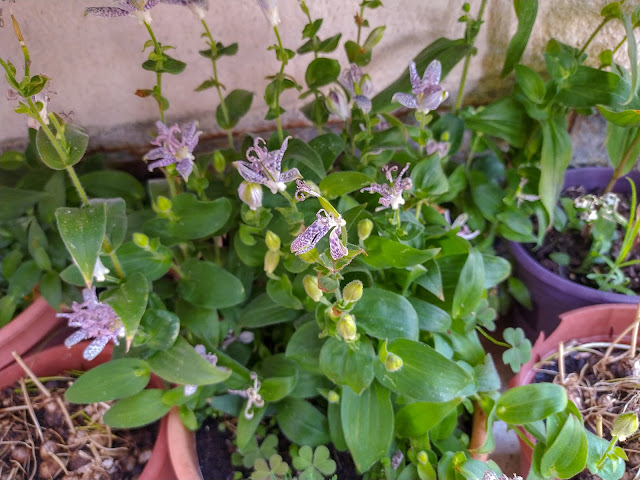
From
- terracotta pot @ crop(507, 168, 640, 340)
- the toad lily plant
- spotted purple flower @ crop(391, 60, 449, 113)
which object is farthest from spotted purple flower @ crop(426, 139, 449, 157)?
terracotta pot @ crop(507, 168, 640, 340)

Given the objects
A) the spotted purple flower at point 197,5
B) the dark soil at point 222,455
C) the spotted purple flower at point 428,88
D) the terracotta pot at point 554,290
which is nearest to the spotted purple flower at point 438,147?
the spotted purple flower at point 428,88

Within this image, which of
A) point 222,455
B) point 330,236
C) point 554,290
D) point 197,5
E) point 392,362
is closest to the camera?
point 330,236

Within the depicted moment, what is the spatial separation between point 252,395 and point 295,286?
0.53 feet

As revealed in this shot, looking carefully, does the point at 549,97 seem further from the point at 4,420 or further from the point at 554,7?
the point at 4,420

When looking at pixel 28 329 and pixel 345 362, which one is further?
pixel 28 329

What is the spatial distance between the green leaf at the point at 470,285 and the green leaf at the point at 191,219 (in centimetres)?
32

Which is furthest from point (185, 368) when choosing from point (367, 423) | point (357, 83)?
point (357, 83)

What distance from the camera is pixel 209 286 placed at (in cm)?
72

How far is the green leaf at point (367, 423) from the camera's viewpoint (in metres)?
0.66

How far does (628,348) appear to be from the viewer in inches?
32.5

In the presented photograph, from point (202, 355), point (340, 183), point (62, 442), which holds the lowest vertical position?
point (62, 442)

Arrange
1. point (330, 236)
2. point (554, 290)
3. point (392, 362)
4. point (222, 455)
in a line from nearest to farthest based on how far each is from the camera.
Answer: point (330, 236) → point (392, 362) → point (222, 455) → point (554, 290)

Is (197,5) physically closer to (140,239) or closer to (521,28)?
(140,239)

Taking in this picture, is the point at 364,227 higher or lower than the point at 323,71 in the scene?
lower
